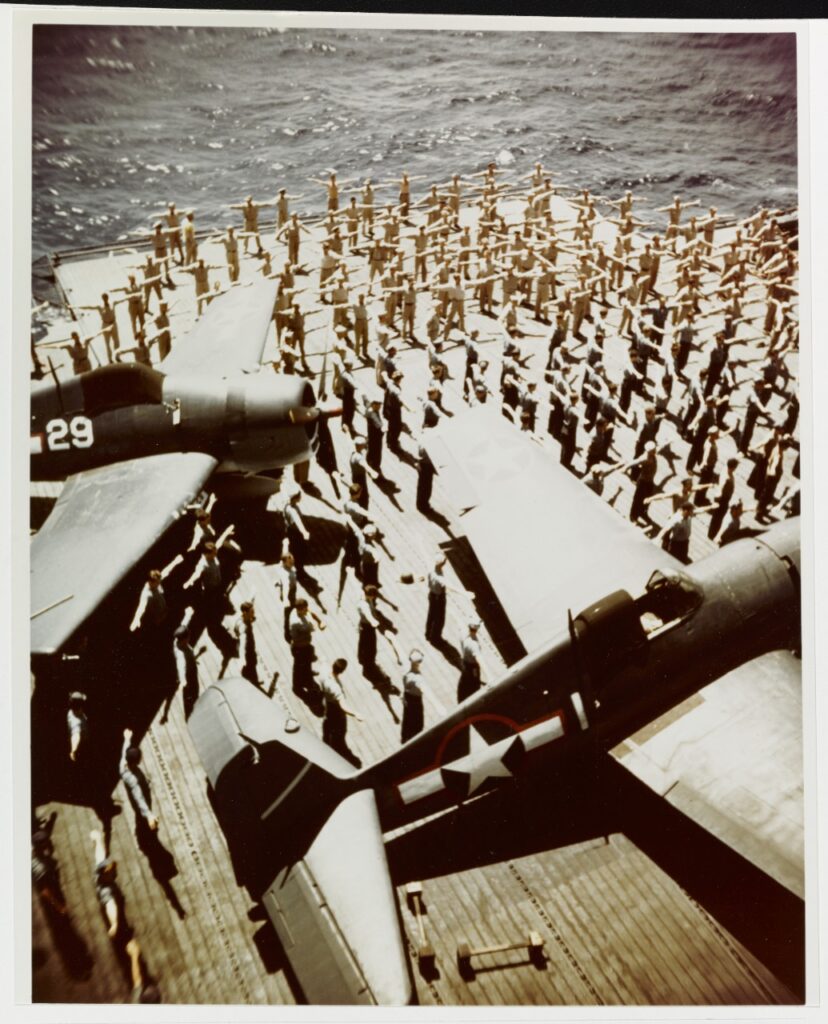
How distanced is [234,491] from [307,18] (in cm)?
685

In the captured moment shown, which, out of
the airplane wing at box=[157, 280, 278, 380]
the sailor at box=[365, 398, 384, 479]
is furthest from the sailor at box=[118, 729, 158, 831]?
the airplane wing at box=[157, 280, 278, 380]

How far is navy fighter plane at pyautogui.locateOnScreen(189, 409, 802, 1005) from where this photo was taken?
5758mm

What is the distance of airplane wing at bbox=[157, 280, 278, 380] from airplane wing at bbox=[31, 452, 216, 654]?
7.88ft

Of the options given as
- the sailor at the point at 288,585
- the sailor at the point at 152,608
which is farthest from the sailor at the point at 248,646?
the sailor at the point at 152,608

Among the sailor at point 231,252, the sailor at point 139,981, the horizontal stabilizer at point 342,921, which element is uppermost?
the sailor at point 231,252

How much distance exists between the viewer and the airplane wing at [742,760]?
6.54m

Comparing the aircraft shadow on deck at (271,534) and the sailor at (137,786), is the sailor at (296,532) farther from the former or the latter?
the sailor at (137,786)

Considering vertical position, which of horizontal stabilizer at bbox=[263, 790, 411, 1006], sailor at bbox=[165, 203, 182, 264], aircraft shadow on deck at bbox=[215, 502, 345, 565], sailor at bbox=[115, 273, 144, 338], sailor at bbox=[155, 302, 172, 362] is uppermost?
sailor at bbox=[165, 203, 182, 264]

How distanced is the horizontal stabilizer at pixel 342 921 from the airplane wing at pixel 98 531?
376cm

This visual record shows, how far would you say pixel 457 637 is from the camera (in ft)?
30.5

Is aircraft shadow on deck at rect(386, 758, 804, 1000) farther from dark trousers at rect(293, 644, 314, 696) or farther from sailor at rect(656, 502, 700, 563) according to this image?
sailor at rect(656, 502, 700, 563)

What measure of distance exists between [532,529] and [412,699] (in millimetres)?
3167

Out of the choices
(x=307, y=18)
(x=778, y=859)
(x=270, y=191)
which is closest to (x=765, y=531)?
(x=778, y=859)

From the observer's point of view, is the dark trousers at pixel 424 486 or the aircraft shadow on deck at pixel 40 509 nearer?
the aircraft shadow on deck at pixel 40 509
